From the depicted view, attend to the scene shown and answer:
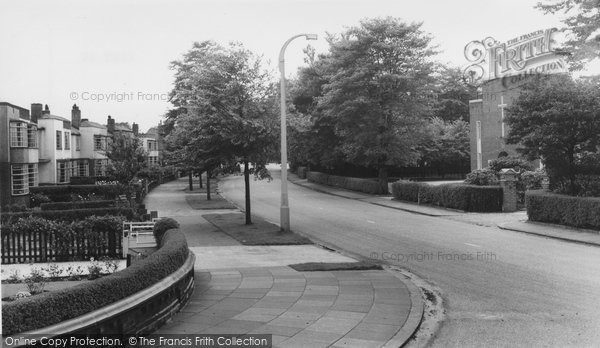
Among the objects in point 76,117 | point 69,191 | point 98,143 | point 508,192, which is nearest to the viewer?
point 508,192

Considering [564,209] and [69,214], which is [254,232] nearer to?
[69,214]

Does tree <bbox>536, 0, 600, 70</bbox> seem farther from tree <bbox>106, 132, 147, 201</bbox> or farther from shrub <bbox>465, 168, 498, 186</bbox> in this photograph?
tree <bbox>106, 132, 147, 201</bbox>

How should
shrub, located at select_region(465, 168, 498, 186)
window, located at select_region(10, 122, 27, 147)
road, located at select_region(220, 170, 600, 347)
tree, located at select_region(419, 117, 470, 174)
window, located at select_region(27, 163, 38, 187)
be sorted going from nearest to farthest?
road, located at select_region(220, 170, 600, 347) → shrub, located at select_region(465, 168, 498, 186) → window, located at select_region(10, 122, 27, 147) → window, located at select_region(27, 163, 38, 187) → tree, located at select_region(419, 117, 470, 174)

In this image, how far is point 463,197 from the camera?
98.4 feet

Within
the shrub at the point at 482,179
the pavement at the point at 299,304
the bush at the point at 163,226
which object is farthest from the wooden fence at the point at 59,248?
the shrub at the point at 482,179

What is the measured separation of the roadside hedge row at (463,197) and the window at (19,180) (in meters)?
26.2

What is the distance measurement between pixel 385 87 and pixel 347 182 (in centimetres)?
1151

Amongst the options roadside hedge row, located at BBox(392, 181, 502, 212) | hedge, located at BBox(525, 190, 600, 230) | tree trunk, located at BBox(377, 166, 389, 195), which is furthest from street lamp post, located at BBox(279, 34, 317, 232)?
tree trunk, located at BBox(377, 166, 389, 195)

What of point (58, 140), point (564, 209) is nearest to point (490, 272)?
point (564, 209)

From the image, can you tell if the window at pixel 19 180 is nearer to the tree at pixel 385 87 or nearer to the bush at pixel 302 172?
the tree at pixel 385 87

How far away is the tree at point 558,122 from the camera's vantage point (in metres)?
22.5

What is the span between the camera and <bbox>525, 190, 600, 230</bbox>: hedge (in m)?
20.9

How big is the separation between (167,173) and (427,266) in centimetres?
5673

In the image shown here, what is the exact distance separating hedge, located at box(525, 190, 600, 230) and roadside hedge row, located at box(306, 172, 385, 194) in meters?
19.1
